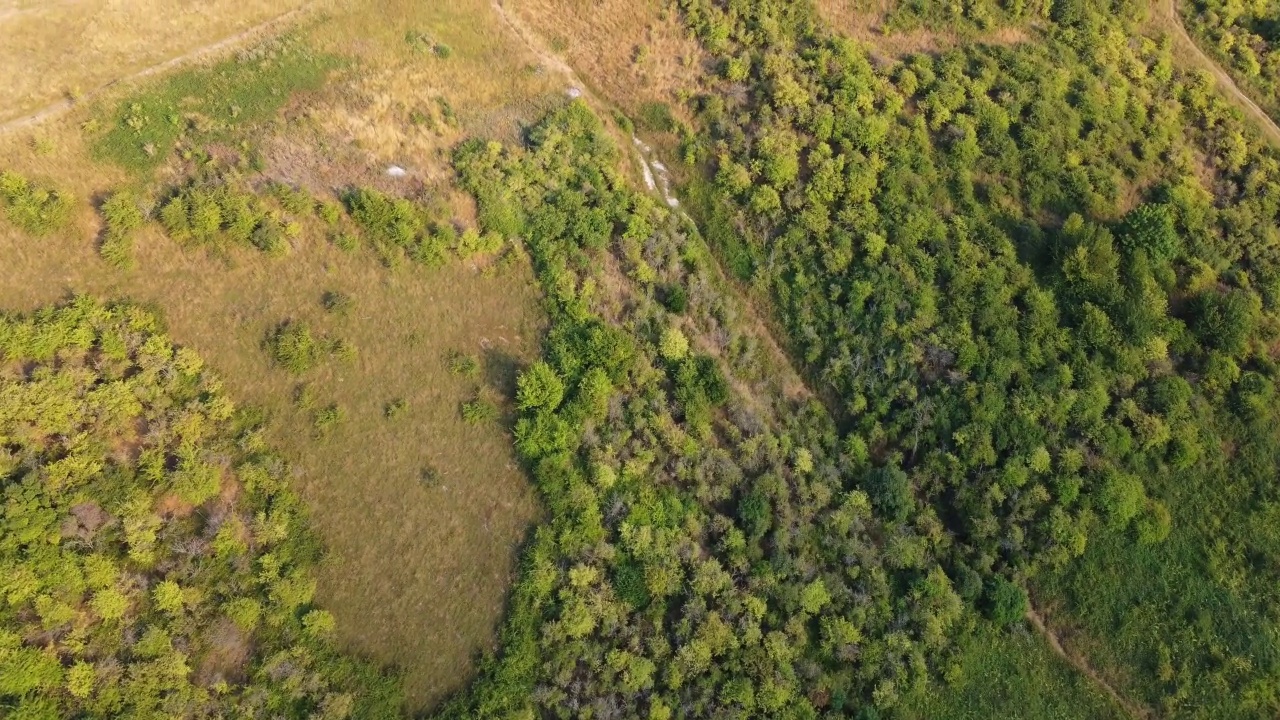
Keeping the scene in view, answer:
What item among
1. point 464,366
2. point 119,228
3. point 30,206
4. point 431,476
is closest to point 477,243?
point 464,366

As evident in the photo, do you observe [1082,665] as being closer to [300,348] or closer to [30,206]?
[300,348]

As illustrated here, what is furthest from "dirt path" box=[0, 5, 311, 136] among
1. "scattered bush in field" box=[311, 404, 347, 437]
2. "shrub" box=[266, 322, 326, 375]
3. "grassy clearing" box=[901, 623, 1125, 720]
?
"grassy clearing" box=[901, 623, 1125, 720]

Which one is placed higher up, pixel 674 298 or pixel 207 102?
pixel 207 102

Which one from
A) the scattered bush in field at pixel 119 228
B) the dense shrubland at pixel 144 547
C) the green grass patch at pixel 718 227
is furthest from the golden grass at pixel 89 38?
the green grass patch at pixel 718 227

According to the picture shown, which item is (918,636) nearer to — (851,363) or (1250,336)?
(851,363)

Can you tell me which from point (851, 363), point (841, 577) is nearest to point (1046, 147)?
point (851, 363)

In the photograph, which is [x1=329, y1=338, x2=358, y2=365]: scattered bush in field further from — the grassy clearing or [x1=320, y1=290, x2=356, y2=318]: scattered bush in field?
the grassy clearing
